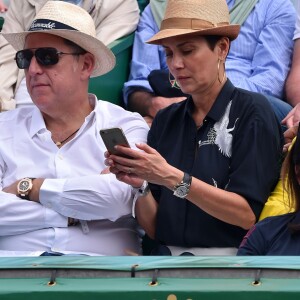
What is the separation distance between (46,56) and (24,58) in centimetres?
10

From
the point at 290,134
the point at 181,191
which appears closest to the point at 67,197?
the point at 181,191

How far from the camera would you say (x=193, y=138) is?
4324 millimetres

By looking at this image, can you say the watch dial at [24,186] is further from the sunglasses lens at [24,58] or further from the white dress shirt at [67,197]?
the sunglasses lens at [24,58]

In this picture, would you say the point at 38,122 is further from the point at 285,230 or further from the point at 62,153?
the point at 285,230

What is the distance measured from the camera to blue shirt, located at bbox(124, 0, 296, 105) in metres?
5.52

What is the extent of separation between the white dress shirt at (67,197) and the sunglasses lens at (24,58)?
270 mm

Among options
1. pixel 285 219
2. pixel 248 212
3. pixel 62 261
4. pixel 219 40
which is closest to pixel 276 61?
pixel 219 40

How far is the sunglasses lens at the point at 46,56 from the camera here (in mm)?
4613

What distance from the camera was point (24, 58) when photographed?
15.2ft

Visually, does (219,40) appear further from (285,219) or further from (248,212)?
(285,219)

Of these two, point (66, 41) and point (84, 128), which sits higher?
point (66, 41)

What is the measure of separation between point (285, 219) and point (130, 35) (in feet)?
8.67

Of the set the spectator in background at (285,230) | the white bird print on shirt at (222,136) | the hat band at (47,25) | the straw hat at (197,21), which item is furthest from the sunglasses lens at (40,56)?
the spectator in background at (285,230)

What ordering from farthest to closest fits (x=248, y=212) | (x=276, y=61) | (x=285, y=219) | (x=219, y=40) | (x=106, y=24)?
(x=106, y=24) < (x=276, y=61) < (x=219, y=40) < (x=248, y=212) < (x=285, y=219)
